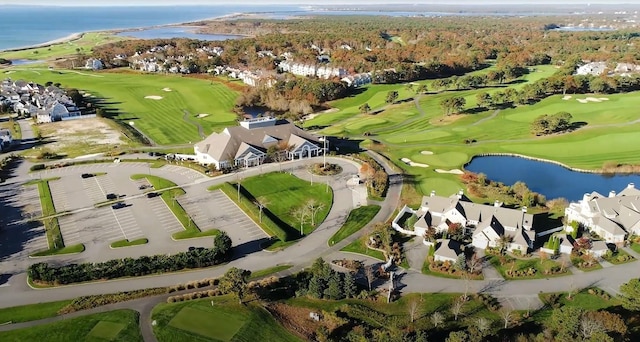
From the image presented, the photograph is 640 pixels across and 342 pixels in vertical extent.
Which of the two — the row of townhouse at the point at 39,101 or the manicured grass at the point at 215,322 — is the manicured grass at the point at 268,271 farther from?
the row of townhouse at the point at 39,101

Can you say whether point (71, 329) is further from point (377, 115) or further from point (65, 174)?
point (377, 115)

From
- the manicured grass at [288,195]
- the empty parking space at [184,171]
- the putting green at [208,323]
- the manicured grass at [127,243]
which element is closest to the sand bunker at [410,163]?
the manicured grass at [288,195]

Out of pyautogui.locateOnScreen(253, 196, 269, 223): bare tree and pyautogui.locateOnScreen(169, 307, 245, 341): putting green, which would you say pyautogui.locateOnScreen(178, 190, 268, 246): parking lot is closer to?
pyautogui.locateOnScreen(253, 196, 269, 223): bare tree

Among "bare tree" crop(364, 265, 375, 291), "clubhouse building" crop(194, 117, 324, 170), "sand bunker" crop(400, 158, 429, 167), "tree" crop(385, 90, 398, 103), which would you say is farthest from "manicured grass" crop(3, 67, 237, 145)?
"bare tree" crop(364, 265, 375, 291)

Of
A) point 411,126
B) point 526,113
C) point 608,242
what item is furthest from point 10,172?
point 526,113

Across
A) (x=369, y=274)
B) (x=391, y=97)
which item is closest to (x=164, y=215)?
(x=369, y=274)

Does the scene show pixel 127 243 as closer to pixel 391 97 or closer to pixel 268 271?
pixel 268 271
